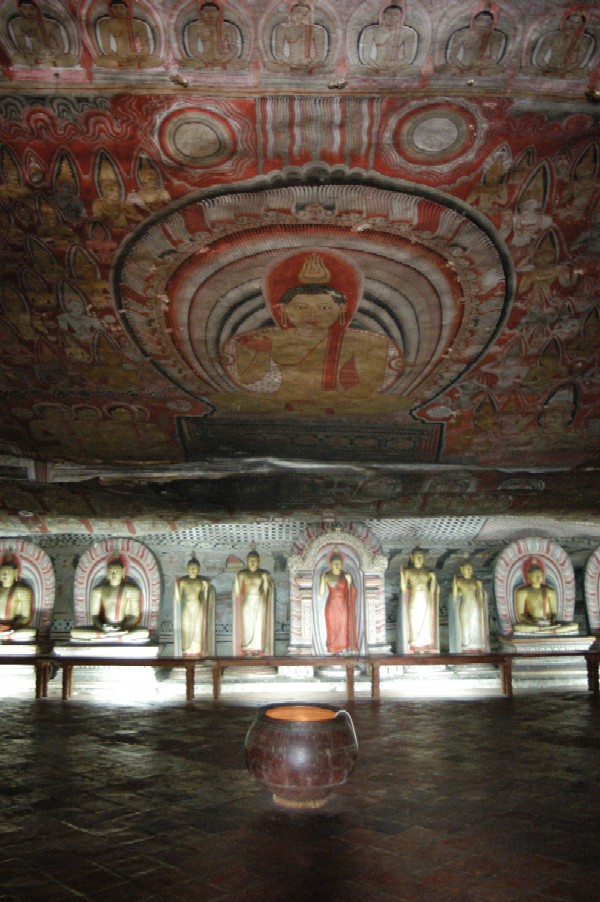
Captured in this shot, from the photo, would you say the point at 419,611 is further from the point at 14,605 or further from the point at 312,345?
the point at 14,605

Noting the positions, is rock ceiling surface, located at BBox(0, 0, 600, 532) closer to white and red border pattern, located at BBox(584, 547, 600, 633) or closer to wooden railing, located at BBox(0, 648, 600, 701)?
white and red border pattern, located at BBox(584, 547, 600, 633)

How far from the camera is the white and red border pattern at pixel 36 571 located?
387 inches

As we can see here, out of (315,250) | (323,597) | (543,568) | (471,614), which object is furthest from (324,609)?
(315,250)

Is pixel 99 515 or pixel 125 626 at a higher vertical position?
pixel 99 515

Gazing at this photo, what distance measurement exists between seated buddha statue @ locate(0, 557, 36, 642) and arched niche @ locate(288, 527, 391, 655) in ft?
11.6

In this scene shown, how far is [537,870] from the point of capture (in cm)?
281

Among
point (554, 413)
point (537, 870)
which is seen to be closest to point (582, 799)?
point (537, 870)

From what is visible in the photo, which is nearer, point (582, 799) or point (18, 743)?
point (582, 799)

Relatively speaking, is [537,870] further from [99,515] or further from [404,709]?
[99,515]

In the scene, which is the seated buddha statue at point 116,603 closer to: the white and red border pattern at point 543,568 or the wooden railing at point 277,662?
the wooden railing at point 277,662

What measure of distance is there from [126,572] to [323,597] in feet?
9.11

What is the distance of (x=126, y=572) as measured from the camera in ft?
32.9

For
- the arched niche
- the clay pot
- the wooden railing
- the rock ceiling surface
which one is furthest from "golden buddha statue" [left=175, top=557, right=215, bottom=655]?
the clay pot

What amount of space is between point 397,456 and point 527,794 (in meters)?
5.38
